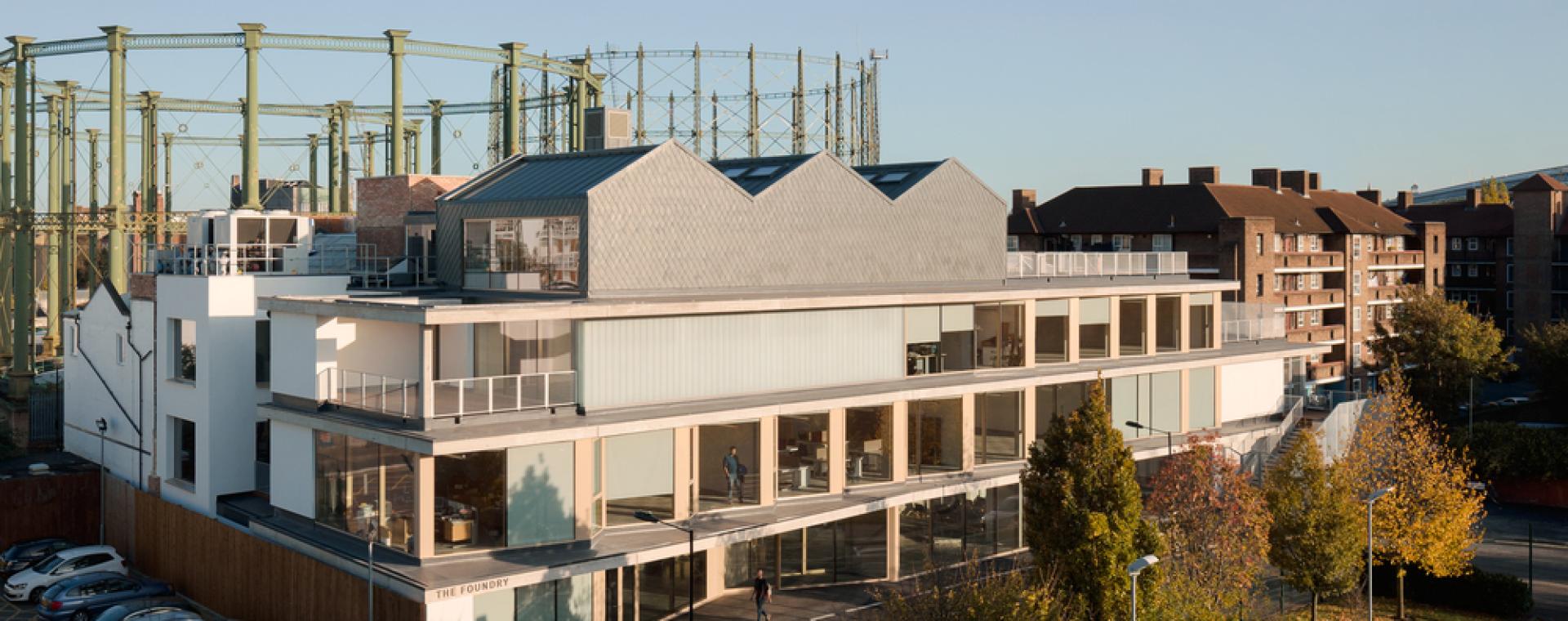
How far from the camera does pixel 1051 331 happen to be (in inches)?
1706

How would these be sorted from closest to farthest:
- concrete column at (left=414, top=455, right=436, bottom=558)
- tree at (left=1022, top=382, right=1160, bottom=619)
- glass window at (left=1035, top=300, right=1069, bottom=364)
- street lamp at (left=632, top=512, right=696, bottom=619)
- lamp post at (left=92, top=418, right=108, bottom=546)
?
tree at (left=1022, top=382, right=1160, bottom=619) → concrete column at (left=414, top=455, right=436, bottom=558) → street lamp at (left=632, top=512, right=696, bottom=619) → lamp post at (left=92, top=418, right=108, bottom=546) → glass window at (left=1035, top=300, right=1069, bottom=364)

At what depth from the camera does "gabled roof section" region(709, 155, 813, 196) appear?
38406 millimetres

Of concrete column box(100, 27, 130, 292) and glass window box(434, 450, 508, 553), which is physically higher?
concrete column box(100, 27, 130, 292)

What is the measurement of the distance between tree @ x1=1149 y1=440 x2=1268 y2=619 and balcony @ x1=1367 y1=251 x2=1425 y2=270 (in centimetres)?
5195

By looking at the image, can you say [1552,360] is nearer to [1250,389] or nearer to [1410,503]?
[1250,389]

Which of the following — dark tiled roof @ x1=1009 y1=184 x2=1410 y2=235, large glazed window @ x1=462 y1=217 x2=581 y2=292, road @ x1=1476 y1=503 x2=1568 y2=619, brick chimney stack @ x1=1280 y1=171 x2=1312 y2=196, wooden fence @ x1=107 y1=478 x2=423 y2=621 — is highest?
brick chimney stack @ x1=1280 y1=171 x2=1312 y2=196

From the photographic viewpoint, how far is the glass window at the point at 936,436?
38.7 meters

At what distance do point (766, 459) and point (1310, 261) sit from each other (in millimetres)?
52758

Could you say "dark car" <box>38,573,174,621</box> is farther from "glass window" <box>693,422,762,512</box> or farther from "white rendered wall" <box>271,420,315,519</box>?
"glass window" <box>693,422,762,512</box>

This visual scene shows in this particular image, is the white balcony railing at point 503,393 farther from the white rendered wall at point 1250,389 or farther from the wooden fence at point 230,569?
the white rendered wall at point 1250,389

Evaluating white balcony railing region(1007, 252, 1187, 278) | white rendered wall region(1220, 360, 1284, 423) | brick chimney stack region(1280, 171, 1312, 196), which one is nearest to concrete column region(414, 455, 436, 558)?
white balcony railing region(1007, 252, 1187, 278)

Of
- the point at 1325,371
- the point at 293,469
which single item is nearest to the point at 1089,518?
the point at 293,469

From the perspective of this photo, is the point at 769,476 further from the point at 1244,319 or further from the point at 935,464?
the point at 1244,319

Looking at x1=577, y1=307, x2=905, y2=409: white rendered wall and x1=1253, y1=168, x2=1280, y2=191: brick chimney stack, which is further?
x1=1253, y1=168, x2=1280, y2=191: brick chimney stack
